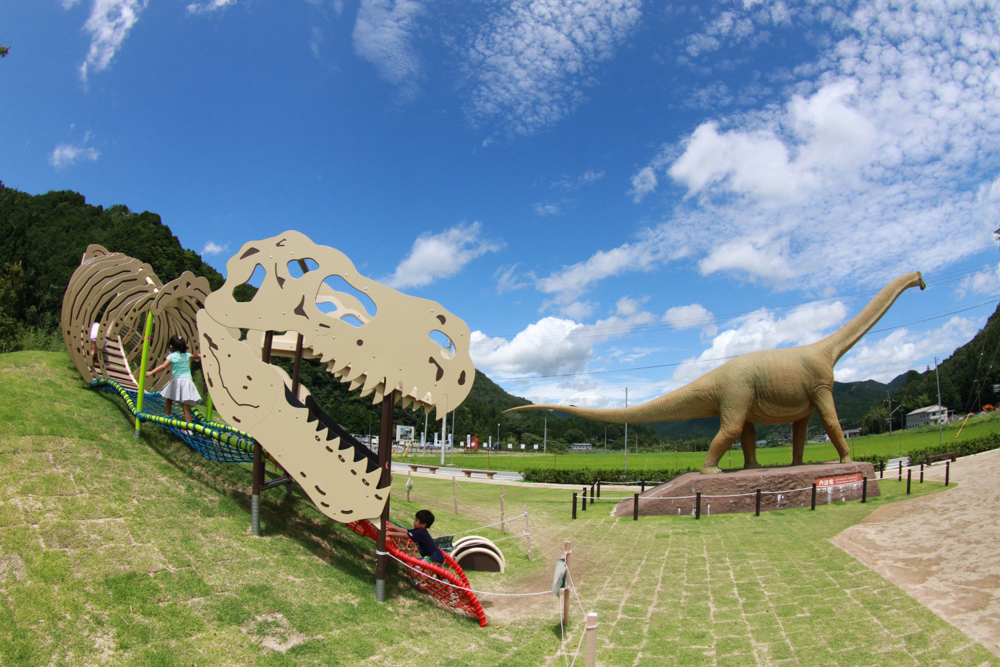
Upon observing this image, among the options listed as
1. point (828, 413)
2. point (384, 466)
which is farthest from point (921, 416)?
point (384, 466)

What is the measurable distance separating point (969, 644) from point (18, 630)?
838 centimetres

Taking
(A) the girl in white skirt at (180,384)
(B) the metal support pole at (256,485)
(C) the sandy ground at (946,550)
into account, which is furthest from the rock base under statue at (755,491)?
(A) the girl in white skirt at (180,384)

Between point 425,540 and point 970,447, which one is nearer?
point 425,540

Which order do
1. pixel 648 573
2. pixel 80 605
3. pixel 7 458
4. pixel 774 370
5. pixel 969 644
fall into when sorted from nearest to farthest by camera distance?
pixel 80 605
pixel 969 644
pixel 7 458
pixel 648 573
pixel 774 370

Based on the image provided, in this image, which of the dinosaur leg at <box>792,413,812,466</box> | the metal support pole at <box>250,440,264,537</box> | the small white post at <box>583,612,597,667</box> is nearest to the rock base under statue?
the dinosaur leg at <box>792,413,812,466</box>

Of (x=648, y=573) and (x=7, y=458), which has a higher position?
(x=7, y=458)

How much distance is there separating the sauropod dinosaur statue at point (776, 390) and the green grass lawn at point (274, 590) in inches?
216

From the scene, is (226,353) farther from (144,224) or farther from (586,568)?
(144,224)

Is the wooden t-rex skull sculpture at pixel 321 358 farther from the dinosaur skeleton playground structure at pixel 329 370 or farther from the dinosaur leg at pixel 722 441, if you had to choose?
the dinosaur leg at pixel 722 441

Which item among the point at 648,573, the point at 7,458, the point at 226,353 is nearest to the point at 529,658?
the point at 648,573

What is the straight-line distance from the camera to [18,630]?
4352 millimetres

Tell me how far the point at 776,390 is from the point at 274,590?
12.7 meters

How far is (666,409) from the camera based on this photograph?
16.4 m

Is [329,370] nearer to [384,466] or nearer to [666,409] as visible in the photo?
[384,466]
